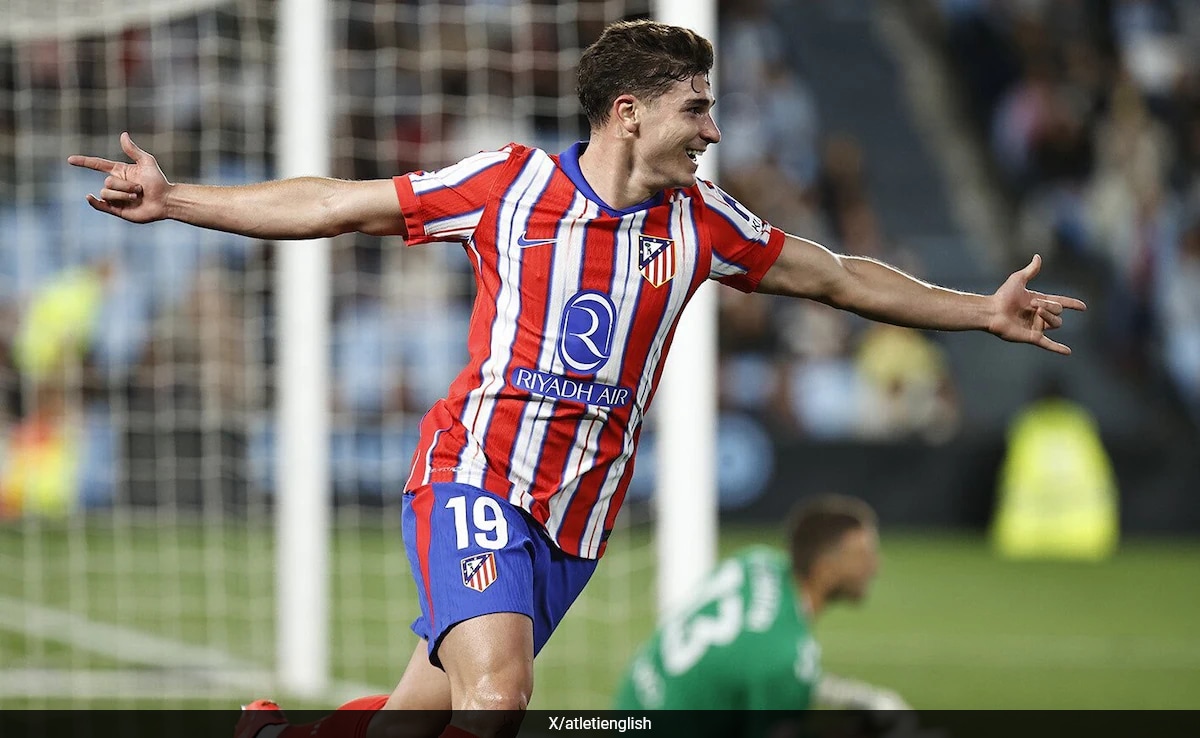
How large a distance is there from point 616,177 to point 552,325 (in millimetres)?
408

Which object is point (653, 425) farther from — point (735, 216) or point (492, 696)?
point (492, 696)

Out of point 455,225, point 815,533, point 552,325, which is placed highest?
point 455,225

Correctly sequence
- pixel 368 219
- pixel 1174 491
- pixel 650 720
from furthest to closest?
pixel 1174 491 < pixel 650 720 < pixel 368 219

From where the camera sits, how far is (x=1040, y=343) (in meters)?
4.56

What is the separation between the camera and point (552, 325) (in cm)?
438

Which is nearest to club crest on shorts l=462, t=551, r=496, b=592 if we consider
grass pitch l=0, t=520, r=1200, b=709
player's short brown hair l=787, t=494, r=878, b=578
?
player's short brown hair l=787, t=494, r=878, b=578

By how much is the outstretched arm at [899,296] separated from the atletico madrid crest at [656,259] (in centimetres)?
30

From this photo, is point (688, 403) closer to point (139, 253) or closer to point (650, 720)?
point (650, 720)

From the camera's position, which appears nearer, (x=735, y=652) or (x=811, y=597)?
(x=735, y=652)

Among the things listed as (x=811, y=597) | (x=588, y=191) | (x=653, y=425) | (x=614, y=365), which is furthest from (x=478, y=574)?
(x=653, y=425)

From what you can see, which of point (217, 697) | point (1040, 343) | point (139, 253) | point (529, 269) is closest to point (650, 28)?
point (529, 269)

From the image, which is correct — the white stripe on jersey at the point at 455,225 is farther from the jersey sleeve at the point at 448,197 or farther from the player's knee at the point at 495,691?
the player's knee at the point at 495,691

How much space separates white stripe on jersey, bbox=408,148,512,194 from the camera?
4371 mm

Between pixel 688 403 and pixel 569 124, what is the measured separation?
3.67 m
